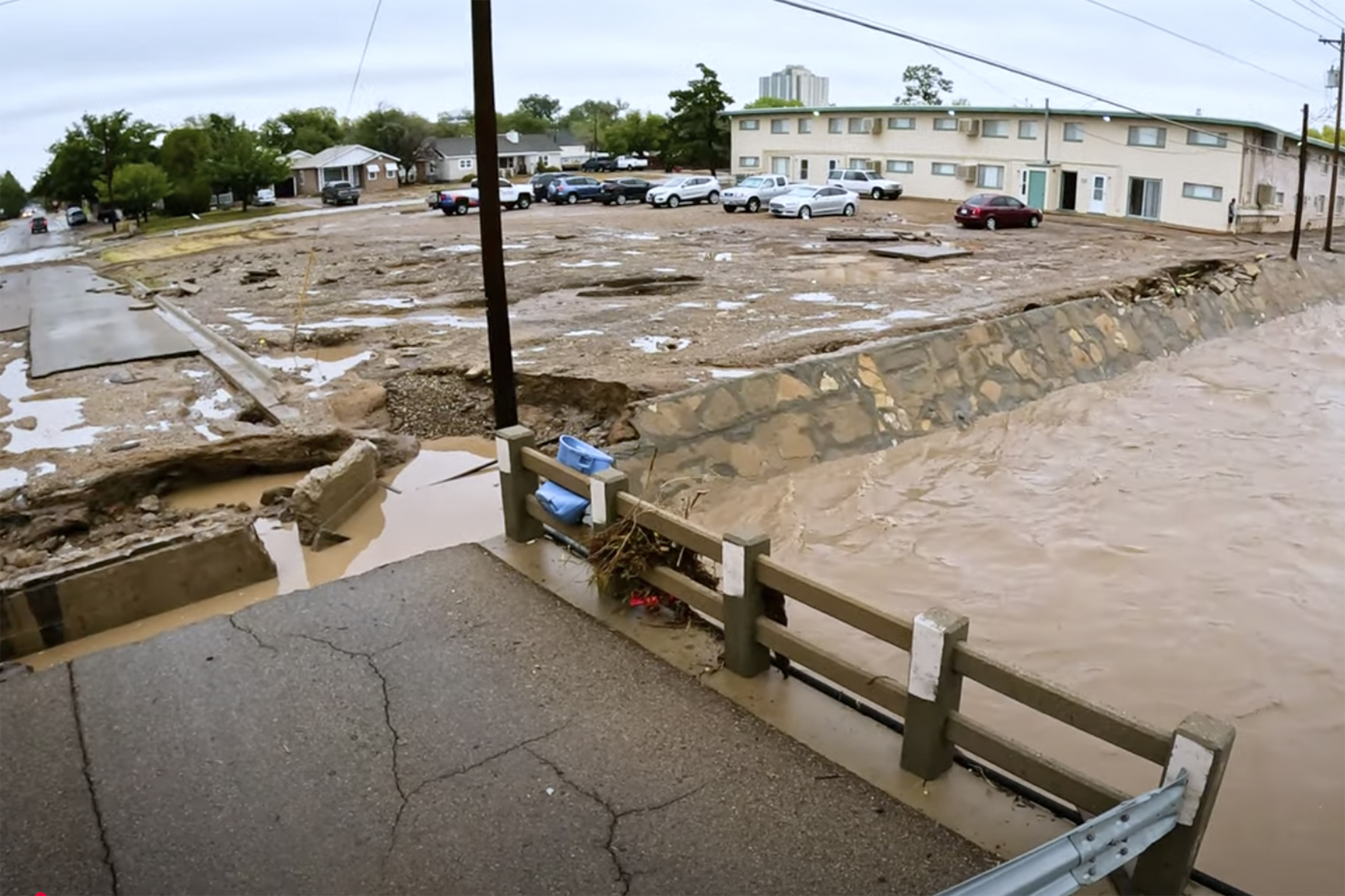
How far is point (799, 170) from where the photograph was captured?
60.0 metres

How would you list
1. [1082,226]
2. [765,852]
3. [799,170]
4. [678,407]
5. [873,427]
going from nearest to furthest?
[765,852] → [678,407] → [873,427] → [1082,226] → [799,170]

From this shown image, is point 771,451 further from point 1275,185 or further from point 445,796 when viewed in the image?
point 1275,185

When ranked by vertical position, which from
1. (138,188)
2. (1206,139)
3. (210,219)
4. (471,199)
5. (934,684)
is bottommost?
(934,684)

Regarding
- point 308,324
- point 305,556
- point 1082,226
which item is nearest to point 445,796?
point 305,556

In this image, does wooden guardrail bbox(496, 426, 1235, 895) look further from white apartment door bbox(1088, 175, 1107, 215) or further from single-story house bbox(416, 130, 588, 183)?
single-story house bbox(416, 130, 588, 183)

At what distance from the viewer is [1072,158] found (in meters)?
46.3

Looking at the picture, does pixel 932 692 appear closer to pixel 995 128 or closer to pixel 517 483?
pixel 517 483

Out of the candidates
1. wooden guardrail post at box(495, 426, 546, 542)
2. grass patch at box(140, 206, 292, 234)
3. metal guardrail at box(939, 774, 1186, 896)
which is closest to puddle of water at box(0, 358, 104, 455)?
wooden guardrail post at box(495, 426, 546, 542)

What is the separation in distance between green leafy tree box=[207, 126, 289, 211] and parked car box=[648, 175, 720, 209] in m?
25.8

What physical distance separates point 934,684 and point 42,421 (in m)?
11.9

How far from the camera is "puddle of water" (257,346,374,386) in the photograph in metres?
14.4

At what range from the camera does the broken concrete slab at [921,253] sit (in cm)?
2625

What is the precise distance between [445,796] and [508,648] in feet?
4.76

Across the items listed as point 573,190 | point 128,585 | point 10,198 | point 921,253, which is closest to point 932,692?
point 128,585
